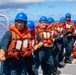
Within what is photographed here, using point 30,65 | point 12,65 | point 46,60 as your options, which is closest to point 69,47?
point 46,60

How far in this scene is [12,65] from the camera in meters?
6.19

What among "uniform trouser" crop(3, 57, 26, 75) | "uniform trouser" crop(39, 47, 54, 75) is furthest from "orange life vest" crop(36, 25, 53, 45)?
"uniform trouser" crop(3, 57, 26, 75)

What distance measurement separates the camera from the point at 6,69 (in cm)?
624

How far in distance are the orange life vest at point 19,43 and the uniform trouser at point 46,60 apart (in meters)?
2.28

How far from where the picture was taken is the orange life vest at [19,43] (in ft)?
19.8

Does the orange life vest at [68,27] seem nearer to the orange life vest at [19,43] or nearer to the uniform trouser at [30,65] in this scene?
the uniform trouser at [30,65]

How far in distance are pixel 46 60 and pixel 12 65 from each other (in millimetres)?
2684

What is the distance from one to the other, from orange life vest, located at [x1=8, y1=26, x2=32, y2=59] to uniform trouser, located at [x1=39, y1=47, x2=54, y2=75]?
2284 mm

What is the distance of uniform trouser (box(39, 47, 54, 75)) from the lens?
8.59 metres

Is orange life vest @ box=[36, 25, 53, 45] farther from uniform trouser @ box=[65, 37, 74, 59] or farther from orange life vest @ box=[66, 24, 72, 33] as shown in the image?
uniform trouser @ box=[65, 37, 74, 59]

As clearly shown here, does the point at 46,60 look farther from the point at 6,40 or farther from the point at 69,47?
the point at 69,47

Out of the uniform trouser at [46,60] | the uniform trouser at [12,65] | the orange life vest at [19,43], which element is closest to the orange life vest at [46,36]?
the uniform trouser at [46,60]

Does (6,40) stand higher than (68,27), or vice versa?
(6,40)

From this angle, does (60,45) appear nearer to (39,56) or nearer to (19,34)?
(39,56)
